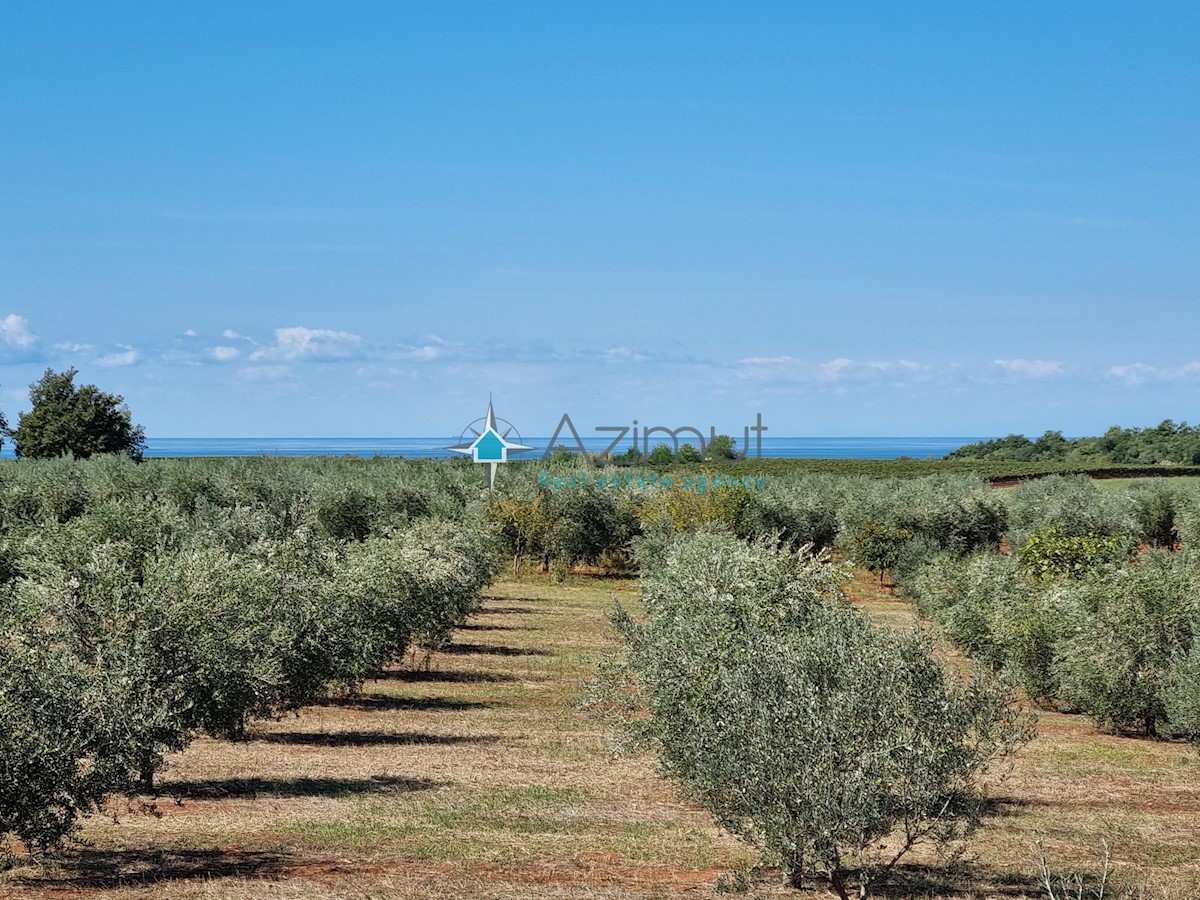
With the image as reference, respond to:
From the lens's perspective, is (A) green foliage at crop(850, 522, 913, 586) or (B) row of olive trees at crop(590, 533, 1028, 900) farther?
(A) green foliage at crop(850, 522, 913, 586)

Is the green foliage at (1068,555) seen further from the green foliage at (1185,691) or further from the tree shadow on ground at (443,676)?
the tree shadow on ground at (443,676)

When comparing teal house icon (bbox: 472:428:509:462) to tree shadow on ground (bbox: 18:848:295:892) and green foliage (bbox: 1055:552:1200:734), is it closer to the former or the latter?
green foliage (bbox: 1055:552:1200:734)

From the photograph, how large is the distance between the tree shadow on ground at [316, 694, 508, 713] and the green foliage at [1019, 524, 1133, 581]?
75.4ft

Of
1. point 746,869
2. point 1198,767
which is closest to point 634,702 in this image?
point 746,869

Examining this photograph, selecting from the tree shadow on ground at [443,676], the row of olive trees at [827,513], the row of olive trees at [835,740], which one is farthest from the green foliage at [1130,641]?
the row of olive trees at [827,513]

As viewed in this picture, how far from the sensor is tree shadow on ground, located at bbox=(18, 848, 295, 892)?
56.1 ft

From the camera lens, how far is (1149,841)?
22406 mm

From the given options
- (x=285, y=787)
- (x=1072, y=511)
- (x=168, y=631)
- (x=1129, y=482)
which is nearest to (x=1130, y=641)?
(x=285, y=787)

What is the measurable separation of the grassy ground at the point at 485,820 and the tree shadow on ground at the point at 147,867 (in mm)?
51

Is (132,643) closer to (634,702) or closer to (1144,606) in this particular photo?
(634,702)

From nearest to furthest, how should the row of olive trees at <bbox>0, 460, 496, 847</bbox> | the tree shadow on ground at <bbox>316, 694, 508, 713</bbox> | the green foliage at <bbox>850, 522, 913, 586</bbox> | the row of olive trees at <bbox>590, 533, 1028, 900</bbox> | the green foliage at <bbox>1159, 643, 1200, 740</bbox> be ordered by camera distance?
the row of olive trees at <bbox>590, 533, 1028, 900</bbox> < the row of olive trees at <bbox>0, 460, 496, 847</bbox> < the green foliage at <bbox>1159, 643, 1200, 740</bbox> < the tree shadow on ground at <bbox>316, 694, 508, 713</bbox> < the green foliage at <bbox>850, 522, 913, 586</bbox>

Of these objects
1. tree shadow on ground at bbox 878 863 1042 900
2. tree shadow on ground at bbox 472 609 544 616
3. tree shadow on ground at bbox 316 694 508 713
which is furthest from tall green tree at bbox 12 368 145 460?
tree shadow on ground at bbox 878 863 1042 900

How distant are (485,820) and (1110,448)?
145 metres

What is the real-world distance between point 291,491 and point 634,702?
69.0m
